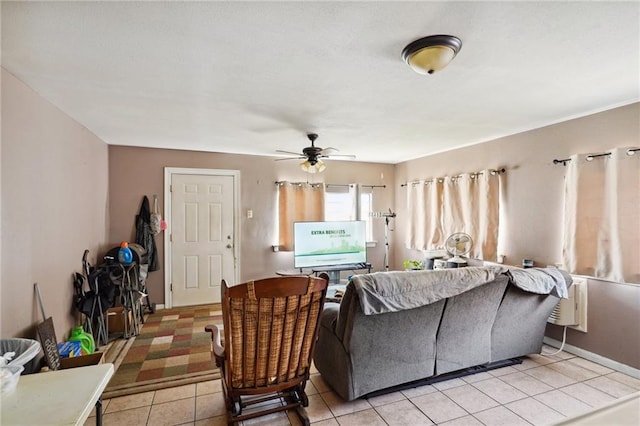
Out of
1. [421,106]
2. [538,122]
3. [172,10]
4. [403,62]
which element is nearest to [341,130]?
[421,106]

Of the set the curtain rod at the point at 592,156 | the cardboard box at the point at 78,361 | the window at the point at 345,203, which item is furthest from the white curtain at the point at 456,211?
the cardboard box at the point at 78,361

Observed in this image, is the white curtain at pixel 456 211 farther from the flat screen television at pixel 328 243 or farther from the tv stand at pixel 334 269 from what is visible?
the tv stand at pixel 334 269

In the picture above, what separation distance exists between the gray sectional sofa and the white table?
1.39m

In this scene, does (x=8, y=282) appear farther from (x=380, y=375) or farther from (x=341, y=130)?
(x=341, y=130)

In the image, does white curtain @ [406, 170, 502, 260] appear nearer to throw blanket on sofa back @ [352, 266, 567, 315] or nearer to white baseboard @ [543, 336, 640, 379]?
white baseboard @ [543, 336, 640, 379]

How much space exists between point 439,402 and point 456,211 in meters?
2.81

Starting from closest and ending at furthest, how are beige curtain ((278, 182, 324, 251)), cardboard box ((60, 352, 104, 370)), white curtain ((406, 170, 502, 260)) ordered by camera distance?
cardboard box ((60, 352, 104, 370)) → white curtain ((406, 170, 502, 260)) → beige curtain ((278, 182, 324, 251))

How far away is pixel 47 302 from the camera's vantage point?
2631mm

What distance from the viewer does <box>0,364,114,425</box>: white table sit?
1.11 metres

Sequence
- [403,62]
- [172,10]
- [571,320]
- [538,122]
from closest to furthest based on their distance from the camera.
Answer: [172,10] → [403,62] → [571,320] → [538,122]

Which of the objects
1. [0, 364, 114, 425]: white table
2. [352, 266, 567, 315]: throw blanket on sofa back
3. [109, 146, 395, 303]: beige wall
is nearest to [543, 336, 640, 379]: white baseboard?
[352, 266, 567, 315]: throw blanket on sofa back

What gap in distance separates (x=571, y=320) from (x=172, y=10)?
3.95 m

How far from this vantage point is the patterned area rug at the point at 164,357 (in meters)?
2.61

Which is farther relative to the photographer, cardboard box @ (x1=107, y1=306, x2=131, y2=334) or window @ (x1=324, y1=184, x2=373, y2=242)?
window @ (x1=324, y1=184, x2=373, y2=242)
